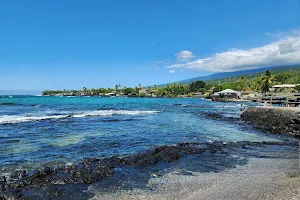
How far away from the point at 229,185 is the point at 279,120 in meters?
15.0

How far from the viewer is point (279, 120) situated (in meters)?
19.3

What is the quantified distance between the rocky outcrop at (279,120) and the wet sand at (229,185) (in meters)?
9.60

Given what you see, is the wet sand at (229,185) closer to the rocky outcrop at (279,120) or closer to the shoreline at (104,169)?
the shoreline at (104,169)

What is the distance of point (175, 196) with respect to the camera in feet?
19.6

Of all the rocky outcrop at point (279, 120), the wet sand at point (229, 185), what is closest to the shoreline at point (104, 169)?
the wet sand at point (229, 185)

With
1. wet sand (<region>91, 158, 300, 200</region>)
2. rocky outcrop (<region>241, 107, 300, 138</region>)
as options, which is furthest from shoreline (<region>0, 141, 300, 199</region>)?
rocky outcrop (<region>241, 107, 300, 138</region>)

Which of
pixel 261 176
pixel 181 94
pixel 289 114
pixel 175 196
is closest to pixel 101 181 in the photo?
pixel 175 196

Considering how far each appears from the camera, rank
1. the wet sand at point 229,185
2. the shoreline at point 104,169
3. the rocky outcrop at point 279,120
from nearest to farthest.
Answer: the wet sand at point 229,185
the shoreline at point 104,169
the rocky outcrop at point 279,120

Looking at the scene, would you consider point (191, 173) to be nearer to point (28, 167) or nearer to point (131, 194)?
point (131, 194)

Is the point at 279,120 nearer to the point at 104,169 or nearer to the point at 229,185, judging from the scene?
the point at 229,185

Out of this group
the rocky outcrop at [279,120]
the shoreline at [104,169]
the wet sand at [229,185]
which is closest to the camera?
the wet sand at [229,185]

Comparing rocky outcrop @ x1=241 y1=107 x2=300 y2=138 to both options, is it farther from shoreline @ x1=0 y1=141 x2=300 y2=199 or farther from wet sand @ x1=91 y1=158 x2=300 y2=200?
wet sand @ x1=91 y1=158 x2=300 y2=200

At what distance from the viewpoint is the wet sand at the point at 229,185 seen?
5.93m

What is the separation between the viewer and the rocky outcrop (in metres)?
17.2
